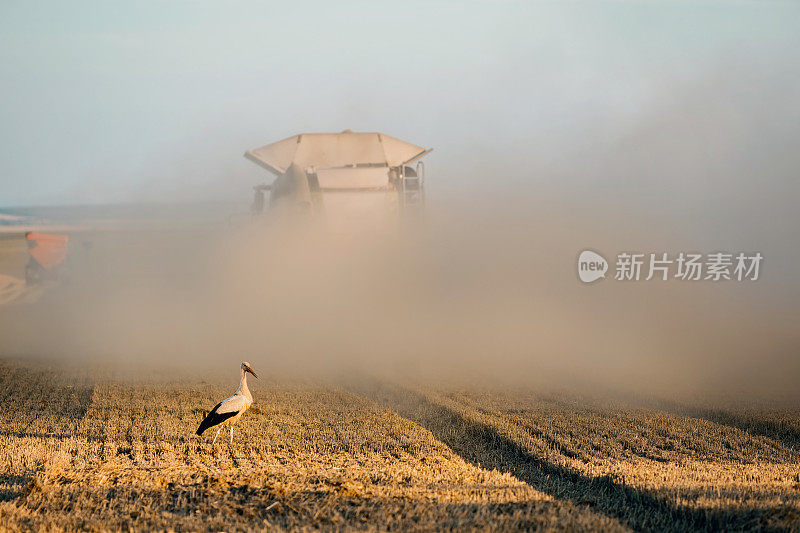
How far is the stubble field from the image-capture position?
557 cm

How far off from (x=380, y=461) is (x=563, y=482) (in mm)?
1875

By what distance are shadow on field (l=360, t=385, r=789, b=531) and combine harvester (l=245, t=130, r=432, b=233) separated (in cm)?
597

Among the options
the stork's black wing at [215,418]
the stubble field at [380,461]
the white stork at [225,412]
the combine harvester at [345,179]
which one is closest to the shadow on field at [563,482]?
the stubble field at [380,461]

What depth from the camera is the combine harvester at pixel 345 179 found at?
16.8 metres

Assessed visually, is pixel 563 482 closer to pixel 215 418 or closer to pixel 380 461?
pixel 380 461

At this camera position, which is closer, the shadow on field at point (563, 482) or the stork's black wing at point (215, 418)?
the shadow on field at point (563, 482)

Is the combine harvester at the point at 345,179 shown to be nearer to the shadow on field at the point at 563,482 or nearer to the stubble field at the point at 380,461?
the stubble field at the point at 380,461

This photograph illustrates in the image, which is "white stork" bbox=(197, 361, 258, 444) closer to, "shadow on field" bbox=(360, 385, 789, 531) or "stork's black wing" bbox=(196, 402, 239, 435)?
"stork's black wing" bbox=(196, 402, 239, 435)

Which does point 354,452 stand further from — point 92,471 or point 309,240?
point 309,240

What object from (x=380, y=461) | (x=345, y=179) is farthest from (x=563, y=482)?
(x=345, y=179)

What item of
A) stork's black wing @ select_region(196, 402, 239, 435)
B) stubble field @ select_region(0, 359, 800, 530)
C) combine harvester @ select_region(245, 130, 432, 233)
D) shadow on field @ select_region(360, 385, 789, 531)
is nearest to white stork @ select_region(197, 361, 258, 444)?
stork's black wing @ select_region(196, 402, 239, 435)

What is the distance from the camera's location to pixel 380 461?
7.92 m

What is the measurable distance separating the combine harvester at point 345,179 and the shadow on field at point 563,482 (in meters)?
5.97

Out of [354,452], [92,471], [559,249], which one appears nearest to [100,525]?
[92,471]
